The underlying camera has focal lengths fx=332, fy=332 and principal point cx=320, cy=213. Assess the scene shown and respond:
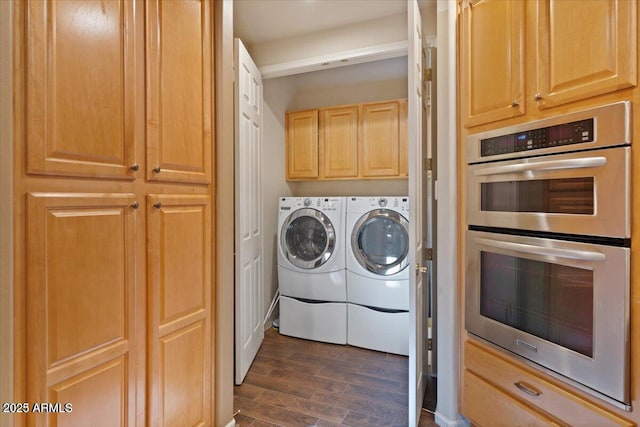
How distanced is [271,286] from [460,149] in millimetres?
2442

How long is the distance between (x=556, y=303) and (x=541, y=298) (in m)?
Answer: 0.06

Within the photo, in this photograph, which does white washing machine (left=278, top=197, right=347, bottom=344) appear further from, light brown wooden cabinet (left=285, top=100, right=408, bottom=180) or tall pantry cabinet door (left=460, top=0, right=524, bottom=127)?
tall pantry cabinet door (left=460, top=0, right=524, bottom=127)

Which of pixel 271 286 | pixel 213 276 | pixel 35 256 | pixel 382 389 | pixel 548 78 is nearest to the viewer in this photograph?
pixel 35 256

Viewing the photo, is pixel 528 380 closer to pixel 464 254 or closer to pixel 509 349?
pixel 509 349

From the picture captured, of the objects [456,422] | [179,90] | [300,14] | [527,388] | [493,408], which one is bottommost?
[456,422]

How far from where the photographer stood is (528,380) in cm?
133

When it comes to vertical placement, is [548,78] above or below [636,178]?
above

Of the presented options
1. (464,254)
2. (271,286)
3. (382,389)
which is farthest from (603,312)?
(271,286)

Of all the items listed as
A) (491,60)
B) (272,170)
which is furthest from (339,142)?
(491,60)

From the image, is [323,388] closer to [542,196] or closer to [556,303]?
[556,303]

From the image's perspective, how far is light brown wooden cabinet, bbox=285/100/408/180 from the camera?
3.37 m

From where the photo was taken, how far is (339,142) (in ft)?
11.8

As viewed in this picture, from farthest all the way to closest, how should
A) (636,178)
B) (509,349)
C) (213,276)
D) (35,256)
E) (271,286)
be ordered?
(271,286)
(213,276)
(509,349)
(636,178)
(35,256)

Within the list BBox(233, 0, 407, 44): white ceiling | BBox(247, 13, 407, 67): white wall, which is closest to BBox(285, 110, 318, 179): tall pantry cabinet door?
BBox(247, 13, 407, 67): white wall
